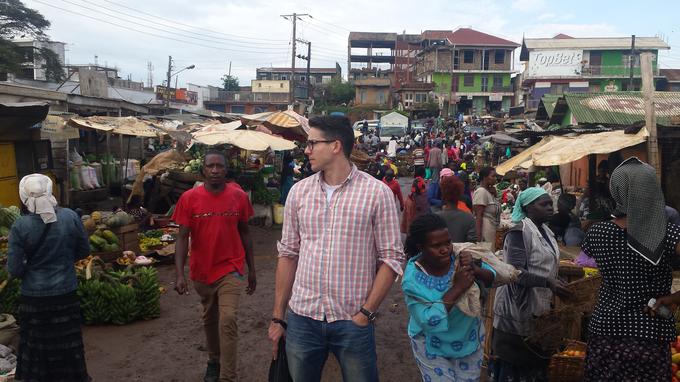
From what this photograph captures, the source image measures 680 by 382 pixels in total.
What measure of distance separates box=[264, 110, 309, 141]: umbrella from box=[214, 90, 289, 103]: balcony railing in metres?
45.0

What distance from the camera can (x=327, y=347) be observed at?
9.54 feet

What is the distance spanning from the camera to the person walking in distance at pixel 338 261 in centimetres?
280

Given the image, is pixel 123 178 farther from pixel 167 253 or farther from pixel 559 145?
pixel 559 145

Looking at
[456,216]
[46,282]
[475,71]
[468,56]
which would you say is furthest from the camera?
[468,56]

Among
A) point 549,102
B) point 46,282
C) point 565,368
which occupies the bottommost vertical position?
point 565,368

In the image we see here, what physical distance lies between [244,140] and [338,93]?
165 feet

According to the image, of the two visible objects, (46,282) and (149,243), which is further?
(149,243)

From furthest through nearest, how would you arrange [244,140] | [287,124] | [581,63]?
[581,63] < [287,124] < [244,140]

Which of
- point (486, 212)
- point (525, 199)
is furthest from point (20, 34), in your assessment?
point (525, 199)

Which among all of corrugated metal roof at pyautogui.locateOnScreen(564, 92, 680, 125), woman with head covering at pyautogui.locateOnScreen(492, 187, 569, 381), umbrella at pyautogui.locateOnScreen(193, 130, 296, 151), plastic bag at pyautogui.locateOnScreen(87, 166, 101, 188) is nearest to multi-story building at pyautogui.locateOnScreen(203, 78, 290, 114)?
plastic bag at pyautogui.locateOnScreen(87, 166, 101, 188)

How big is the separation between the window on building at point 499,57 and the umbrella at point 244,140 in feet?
166

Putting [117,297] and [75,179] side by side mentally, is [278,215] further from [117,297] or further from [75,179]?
[117,297]

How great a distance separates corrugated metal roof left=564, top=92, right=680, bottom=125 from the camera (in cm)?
1135

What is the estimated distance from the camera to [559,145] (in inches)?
305
